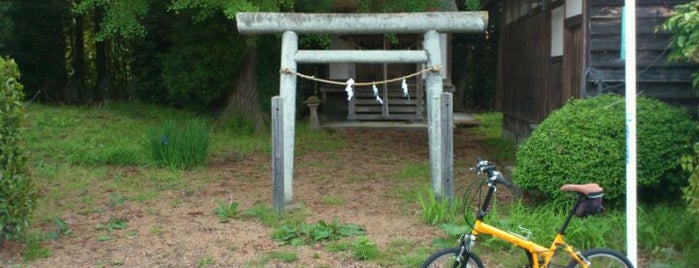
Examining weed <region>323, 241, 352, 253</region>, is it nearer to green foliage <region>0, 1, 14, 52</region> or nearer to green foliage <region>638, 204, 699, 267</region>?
green foliage <region>638, 204, 699, 267</region>

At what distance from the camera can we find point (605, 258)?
467 cm

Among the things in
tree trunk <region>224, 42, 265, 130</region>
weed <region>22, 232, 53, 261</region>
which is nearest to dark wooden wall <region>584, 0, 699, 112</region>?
weed <region>22, 232, 53, 261</region>

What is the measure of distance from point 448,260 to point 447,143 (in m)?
2.28

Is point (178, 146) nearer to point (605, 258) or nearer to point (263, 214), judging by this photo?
point (263, 214)

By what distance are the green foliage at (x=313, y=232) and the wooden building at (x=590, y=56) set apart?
139 inches

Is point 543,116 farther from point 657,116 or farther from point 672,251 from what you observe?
point 672,251

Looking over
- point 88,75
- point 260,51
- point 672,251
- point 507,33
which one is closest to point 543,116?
point 507,33

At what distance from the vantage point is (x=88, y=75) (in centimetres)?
2206

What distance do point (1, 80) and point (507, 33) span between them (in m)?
10.4

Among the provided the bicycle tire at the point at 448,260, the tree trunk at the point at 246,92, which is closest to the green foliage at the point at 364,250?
the bicycle tire at the point at 448,260

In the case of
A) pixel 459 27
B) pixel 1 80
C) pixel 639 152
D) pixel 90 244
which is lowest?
pixel 90 244

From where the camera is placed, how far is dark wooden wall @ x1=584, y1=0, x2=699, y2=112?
7766mm

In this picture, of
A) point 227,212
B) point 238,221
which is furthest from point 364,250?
point 227,212

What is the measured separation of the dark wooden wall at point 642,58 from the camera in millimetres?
7766
